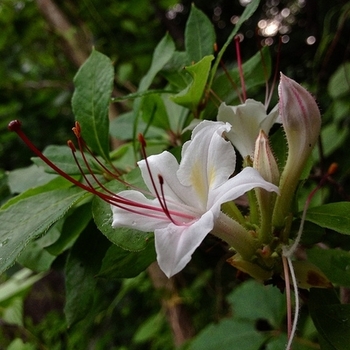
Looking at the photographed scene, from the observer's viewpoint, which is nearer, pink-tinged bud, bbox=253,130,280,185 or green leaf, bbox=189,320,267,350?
pink-tinged bud, bbox=253,130,280,185

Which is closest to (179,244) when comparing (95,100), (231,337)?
(95,100)

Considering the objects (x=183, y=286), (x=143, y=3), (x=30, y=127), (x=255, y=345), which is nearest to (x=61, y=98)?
(x=30, y=127)

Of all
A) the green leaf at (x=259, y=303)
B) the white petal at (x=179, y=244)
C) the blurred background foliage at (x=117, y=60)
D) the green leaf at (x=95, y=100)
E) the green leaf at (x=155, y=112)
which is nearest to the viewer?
the white petal at (x=179, y=244)

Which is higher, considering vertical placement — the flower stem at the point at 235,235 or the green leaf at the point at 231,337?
the flower stem at the point at 235,235

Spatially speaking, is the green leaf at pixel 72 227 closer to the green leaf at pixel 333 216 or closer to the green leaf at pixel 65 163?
the green leaf at pixel 65 163

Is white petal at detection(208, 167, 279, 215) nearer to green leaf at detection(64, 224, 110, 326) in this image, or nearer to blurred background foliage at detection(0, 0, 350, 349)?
green leaf at detection(64, 224, 110, 326)

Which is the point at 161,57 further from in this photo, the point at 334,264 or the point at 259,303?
the point at 259,303

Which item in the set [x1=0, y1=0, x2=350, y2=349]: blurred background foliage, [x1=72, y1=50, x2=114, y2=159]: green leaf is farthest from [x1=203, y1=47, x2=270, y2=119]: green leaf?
[x1=0, y1=0, x2=350, y2=349]: blurred background foliage

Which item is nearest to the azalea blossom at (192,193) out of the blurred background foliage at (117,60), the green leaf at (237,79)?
Answer: the green leaf at (237,79)
